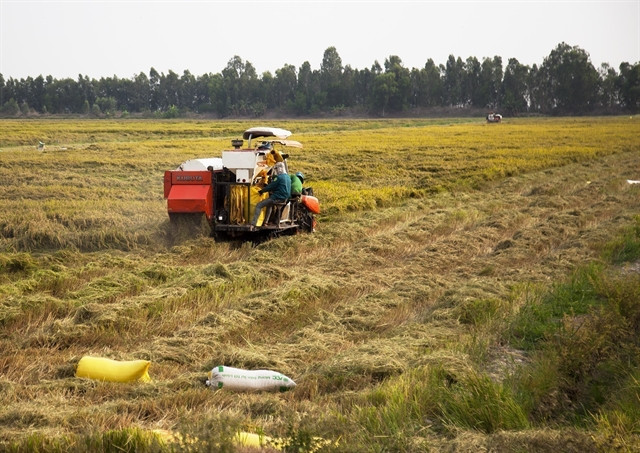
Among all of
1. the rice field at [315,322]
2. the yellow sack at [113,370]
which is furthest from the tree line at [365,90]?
the yellow sack at [113,370]

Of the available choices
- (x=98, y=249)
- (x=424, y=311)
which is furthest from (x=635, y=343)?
(x=98, y=249)

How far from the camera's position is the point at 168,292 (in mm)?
8633

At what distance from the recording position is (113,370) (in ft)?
19.2

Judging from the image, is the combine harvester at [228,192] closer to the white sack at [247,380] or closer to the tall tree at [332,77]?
the white sack at [247,380]

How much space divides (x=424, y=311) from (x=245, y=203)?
15.5 feet

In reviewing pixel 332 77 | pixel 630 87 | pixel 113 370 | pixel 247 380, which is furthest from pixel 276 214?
pixel 332 77

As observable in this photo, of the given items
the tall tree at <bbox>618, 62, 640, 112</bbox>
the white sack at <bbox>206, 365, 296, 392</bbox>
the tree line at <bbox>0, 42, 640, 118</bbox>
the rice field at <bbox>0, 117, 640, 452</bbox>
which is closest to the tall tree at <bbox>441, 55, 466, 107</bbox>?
the tree line at <bbox>0, 42, 640, 118</bbox>

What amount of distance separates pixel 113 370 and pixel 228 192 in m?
6.36

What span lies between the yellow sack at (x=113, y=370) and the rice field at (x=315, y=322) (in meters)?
0.12

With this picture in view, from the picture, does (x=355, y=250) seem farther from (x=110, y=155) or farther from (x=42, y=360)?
(x=110, y=155)

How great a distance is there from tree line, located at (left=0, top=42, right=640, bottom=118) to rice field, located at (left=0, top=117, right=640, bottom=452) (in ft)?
308

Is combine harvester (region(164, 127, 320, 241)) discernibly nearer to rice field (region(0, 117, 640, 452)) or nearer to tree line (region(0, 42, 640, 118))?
rice field (region(0, 117, 640, 452))

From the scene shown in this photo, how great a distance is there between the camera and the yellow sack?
5781 millimetres

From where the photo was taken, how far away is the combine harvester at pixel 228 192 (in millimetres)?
11680
